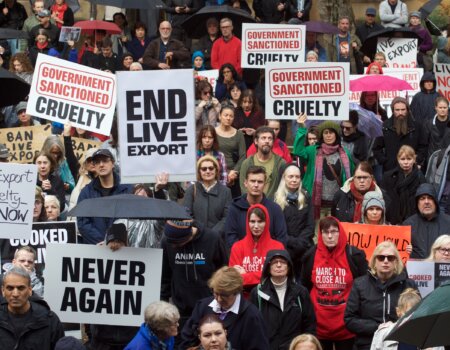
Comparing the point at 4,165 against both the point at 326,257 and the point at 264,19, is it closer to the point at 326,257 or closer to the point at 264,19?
the point at 326,257

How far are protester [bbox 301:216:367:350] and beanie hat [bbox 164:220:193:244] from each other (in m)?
1.12

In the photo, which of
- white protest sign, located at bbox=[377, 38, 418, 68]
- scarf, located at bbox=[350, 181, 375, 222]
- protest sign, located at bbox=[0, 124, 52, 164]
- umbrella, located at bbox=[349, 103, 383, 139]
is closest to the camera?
scarf, located at bbox=[350, 181, 375, 222]

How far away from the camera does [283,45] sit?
2244 cm

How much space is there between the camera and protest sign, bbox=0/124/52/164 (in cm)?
1958

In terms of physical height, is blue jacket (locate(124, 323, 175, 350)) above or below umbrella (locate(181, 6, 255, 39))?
below

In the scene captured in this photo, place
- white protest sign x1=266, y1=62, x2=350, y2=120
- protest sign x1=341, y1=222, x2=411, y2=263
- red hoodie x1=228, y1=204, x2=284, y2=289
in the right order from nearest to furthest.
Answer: red hoodie x1=228, y1=204, x2=284, y2=289 → protest sign x1=341, y1=222, x2=411, y2=263 → white protest sign x1=266, y1=62, x2=350, y2=120

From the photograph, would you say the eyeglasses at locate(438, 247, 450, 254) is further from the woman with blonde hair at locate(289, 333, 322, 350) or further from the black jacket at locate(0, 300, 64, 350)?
the black jacket at locate(0, 300, 64, 350)

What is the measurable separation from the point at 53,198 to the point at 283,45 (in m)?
7.50

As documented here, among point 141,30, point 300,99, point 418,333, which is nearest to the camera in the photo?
point 418,333

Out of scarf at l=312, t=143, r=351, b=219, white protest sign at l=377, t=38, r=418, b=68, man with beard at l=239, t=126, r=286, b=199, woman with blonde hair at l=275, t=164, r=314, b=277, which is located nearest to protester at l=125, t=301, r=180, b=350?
woman with blonde hair at l=275, t=164, r=314, b=277

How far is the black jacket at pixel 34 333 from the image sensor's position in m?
12.2

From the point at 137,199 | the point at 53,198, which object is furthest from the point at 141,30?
the point at 137,199

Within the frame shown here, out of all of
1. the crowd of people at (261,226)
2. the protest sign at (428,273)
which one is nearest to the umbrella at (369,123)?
the crowd of people at (261,226)

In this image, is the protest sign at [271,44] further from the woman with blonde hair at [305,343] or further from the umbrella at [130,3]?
the woman with blonde hair at [305,343]
